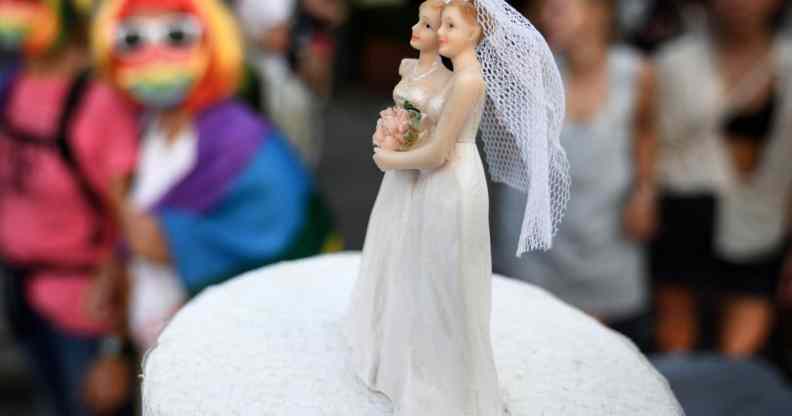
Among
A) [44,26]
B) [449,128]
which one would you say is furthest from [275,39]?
[449,128]

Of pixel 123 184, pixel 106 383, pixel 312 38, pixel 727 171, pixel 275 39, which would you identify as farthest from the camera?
pixel 312 38

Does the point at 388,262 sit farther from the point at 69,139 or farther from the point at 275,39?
the point at 275,39

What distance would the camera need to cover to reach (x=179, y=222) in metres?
1.49

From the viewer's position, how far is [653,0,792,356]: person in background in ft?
5.76

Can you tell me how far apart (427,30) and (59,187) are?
1048 millimetres

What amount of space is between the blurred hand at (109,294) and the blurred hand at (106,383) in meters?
0.09

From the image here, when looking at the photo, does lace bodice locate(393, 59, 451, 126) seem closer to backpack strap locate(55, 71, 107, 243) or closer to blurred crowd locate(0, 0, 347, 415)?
blurred crowd locate(0, 0, 347, 415)

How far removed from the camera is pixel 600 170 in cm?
177

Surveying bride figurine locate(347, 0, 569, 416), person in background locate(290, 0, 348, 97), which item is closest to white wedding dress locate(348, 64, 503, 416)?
bride figurine locate(347, 0, 569, 416)

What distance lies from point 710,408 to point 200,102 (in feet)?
3.50

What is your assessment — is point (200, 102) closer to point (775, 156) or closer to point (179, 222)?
point (179, 222)

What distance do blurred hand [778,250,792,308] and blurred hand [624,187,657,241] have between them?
301 mm

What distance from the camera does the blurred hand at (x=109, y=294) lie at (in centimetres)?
167

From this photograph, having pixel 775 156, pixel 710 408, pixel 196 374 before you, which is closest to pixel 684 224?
pixel 775 156
